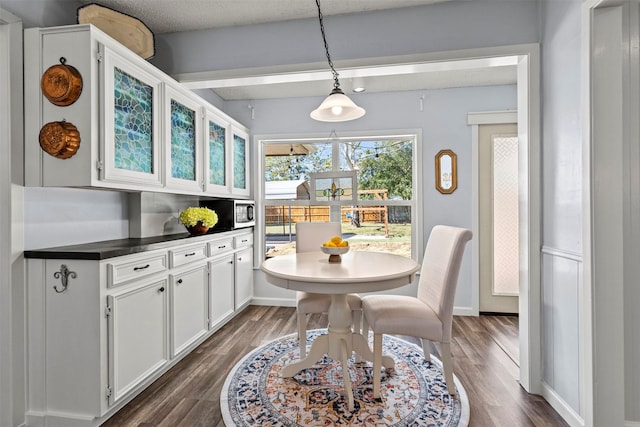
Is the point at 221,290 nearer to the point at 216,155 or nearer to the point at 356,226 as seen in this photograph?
the point at 216,155

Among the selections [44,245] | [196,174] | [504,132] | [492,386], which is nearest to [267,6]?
[196,174]

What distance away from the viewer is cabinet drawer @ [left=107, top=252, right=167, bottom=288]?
1.80m

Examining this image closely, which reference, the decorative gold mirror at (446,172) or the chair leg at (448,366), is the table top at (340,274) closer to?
the chair leg at (448,366)

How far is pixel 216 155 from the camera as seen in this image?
10.5ft

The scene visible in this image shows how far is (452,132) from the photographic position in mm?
3631

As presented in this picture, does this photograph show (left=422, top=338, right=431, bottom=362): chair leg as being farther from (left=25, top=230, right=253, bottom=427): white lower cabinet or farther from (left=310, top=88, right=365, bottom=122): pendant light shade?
(left=25, top=230, right=253, bottom=427): white lower cabinet

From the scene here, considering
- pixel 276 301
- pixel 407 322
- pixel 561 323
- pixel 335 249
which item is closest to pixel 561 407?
pixel 561 323

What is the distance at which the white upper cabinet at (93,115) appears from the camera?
176 centimetres

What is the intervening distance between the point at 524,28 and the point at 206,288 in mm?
3084

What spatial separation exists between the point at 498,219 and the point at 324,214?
6.40ft

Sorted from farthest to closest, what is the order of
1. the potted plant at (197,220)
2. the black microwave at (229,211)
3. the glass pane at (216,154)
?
the black microwave at (229,211)
the glass pane at (216,154)
the potted plant at (197,220)

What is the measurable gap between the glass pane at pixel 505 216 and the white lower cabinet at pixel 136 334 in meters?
3.32

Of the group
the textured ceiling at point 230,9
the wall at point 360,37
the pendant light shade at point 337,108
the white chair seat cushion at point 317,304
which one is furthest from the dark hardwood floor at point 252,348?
the textured ceiling at point 230,9

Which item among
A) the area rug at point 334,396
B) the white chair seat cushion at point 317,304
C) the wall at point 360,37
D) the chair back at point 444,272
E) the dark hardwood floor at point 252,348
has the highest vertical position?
the wall at point 360,37
